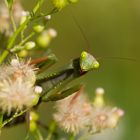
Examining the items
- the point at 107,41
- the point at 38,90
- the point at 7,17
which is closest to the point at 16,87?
the point at 38,90

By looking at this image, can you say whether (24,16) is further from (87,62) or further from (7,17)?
(87,62)

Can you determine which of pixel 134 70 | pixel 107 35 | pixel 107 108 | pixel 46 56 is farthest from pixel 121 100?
pixel 46 56

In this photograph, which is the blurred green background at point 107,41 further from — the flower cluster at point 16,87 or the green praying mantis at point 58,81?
the flower cluster at point 16,87

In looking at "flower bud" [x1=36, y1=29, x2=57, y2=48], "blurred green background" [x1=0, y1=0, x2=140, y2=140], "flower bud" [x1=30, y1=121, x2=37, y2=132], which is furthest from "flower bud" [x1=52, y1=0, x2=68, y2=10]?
"blurred green background" [x1=0, y1=0, x2=140, y2=140]

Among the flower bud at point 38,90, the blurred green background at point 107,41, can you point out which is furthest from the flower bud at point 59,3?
the blurred green background at point 107,41

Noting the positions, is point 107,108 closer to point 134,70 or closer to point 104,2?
point 134,70

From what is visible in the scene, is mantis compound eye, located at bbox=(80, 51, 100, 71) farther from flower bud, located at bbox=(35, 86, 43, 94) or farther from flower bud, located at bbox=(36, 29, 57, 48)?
flower bud, located at bbox=(36, 29, 57, 48)
